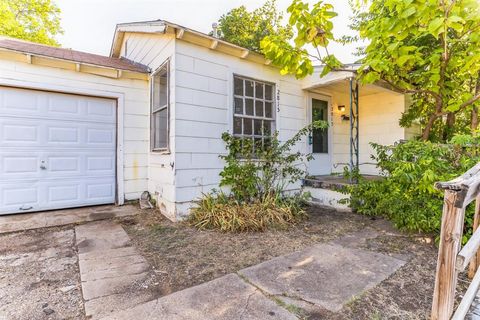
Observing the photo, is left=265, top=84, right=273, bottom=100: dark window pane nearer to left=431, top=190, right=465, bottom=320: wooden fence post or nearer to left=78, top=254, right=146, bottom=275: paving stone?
left=78, top=254, right=146, bottom=275: paving stone

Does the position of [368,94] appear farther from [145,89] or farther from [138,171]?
[138,171]

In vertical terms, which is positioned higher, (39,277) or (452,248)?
(452,248)

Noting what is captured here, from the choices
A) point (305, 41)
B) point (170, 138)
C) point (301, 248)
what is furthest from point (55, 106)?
point (301, 248)

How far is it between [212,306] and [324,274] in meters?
1.14

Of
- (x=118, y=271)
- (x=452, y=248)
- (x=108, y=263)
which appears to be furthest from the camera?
(x=108, y=263)

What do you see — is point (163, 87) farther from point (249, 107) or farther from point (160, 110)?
point (249, 107)

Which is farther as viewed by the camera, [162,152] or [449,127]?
[449,127]

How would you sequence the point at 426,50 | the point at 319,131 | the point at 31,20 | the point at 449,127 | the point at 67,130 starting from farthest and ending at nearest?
the point at 31,20, the point at 319,131, the point at 449,127, the point at 426,50, the point at 67,130

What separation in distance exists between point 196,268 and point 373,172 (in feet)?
18.4

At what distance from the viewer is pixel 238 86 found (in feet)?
15.7

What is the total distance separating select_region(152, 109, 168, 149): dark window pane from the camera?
4.53 metres

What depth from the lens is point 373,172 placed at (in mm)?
6352

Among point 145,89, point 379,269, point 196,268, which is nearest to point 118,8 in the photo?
point 145,89

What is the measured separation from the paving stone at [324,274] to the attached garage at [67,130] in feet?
12.4
